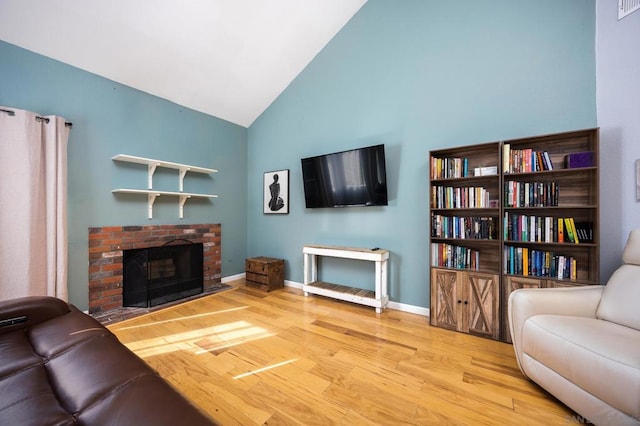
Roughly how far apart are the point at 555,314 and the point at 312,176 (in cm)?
261

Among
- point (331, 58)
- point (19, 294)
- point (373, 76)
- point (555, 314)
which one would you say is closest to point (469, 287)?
point (555, 314)

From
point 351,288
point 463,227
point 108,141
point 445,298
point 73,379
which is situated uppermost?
point 108,141

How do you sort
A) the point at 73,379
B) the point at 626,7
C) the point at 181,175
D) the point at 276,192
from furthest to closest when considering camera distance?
the point at 276,192
the point at 181,175
the point at 626,7
the point at 73,379

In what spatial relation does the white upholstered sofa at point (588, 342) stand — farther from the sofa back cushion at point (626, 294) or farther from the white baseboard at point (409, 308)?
the white baseboard at point (409, 308)

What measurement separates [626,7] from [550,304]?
7.61 ft

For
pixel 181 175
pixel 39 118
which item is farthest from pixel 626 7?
pixel 39 118

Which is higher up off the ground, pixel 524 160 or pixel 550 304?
pixel 524 160

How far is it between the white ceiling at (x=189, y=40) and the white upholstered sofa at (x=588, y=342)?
11.5 ft

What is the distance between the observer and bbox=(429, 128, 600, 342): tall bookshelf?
1870 millimetres

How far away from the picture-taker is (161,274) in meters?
2.96

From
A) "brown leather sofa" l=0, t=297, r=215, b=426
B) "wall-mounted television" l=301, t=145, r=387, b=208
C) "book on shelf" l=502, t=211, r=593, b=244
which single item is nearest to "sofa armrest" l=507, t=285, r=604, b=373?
"book on shelf" l=502, t=211, r=593, b=244

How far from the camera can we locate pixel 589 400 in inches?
44.9

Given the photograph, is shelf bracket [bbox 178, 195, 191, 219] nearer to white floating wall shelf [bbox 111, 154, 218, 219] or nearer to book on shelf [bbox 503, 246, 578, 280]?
white floating wall shelf [bbox 111, 154, 218, 219]

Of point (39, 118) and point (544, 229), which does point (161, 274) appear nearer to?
point (39, 118)
